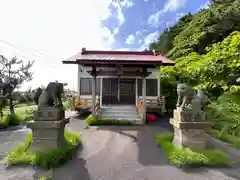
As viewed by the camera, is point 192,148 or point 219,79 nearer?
point 219,79

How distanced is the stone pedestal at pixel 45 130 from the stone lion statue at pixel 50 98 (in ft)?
0.49

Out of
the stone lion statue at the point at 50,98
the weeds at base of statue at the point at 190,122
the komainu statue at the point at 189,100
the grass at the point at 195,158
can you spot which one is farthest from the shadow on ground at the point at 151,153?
the stone lion statue at the point at 50,98

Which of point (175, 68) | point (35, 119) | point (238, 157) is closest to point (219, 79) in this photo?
point (238, 157)

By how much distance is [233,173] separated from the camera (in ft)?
12.2

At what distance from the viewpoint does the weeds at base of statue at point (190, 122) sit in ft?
15.2

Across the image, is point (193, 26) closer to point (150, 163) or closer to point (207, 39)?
point (207, 39)

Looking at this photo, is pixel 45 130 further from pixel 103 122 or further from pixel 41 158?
pixel 103 122

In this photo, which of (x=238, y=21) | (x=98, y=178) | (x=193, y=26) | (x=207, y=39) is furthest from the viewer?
(x=193, y=26)

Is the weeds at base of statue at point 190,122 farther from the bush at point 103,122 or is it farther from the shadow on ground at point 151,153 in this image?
the bush at point 103,122

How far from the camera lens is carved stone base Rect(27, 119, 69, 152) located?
446cm

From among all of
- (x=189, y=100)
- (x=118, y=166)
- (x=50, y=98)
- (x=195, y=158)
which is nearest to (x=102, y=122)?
(x=50, y=98)

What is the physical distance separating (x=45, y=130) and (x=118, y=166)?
1.89 meters

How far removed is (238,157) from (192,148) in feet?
3.74

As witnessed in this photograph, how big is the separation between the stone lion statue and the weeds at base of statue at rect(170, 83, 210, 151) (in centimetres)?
305
